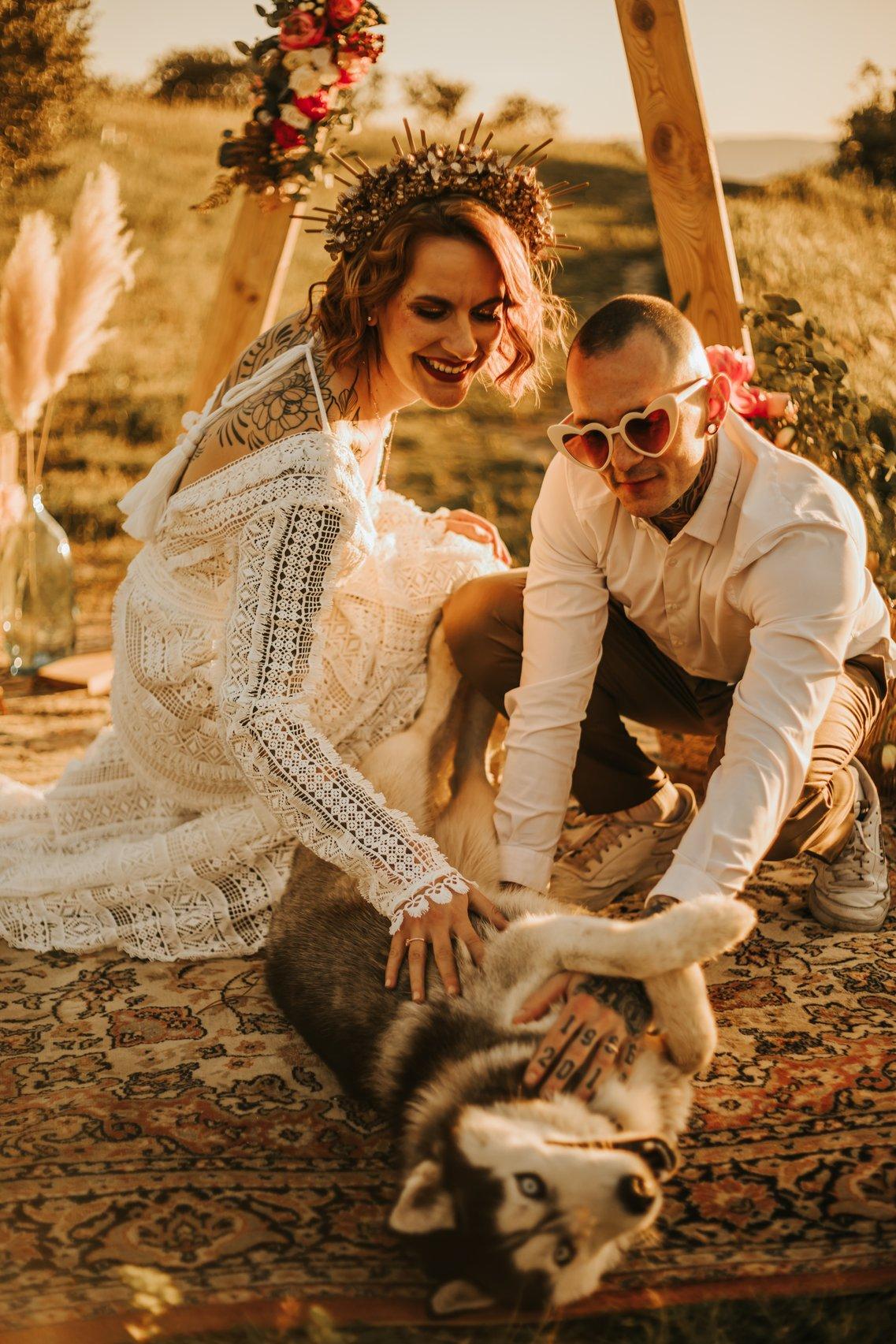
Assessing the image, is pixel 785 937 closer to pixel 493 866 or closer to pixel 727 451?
pixel 493 866

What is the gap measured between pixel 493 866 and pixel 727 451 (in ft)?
3.23

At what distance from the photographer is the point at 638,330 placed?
1.97m

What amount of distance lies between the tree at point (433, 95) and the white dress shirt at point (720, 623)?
5630mm

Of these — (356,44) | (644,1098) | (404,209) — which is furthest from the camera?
(356,44)

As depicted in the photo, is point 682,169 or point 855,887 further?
point 682,169

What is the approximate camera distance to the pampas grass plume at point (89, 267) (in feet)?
12.9

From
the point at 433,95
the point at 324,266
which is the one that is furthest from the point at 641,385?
the point at 324,266

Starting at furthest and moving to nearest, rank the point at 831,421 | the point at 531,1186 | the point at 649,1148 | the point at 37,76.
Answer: the point at 37,76 < the point at 831,421 < the point at 649,1148 < the point at 531,1186

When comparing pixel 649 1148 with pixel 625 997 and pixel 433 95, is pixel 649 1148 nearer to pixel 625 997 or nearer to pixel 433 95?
pixel 625 997

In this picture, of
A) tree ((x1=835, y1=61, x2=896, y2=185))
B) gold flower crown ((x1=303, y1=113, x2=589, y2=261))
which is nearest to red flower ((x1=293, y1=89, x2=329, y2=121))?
gold flower crown ((x1=303, y1=113, x2=589, y2=261))

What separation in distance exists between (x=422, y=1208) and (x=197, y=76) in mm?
8509

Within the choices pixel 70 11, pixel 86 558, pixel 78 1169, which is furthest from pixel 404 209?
pixel 70 11

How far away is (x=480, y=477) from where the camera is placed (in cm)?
739

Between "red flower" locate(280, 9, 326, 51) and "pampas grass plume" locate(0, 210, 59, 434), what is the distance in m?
1.50
